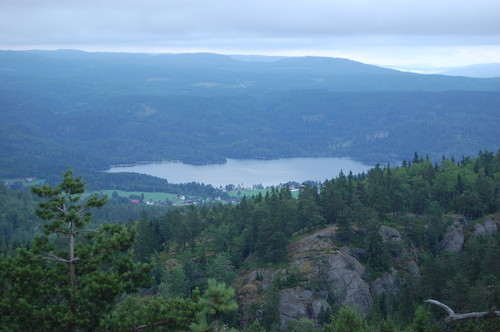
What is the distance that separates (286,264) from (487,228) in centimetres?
2125

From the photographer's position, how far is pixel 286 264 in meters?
47.3

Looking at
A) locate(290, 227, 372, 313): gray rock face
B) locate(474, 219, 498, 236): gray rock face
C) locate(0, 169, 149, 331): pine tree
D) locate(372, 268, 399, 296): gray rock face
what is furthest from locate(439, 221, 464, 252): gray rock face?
locate(0, 169, 149, 331): pine tree

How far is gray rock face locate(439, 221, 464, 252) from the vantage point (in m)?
51.6

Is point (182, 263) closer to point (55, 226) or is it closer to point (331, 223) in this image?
point (331, 223)

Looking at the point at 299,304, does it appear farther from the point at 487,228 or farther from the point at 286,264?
the point at 487,228

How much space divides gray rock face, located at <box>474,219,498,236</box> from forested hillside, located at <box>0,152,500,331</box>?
145 mm

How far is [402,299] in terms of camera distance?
39344 mm

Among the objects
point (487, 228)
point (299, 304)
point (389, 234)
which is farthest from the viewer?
point (487, 228)

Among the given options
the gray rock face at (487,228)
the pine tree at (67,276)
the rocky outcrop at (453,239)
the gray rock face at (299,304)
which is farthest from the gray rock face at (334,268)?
the pine tree at (67,276)

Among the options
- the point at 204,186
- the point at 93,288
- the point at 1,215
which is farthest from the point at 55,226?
the point at 204,186

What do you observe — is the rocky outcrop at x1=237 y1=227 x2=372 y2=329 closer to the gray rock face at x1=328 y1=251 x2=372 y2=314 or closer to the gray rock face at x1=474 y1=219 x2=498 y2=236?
the gray rock face at x1=328 y1=251 x2=372 y2=314

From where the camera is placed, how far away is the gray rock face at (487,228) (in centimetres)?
5396

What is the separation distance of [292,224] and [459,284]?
19.7 metres

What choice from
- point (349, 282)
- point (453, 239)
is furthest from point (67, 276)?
point (453, 239)
